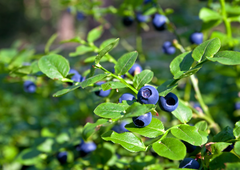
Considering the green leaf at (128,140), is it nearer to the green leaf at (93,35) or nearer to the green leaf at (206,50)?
the green leaf at (206,50)

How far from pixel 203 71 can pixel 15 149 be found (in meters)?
1.77

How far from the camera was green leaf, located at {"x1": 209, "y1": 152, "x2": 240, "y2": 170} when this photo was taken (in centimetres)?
49

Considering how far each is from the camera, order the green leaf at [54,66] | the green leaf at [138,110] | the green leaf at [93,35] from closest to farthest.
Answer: the green leaf at [138,110], the green leaf at [54,66], the green leaf at [93,35]

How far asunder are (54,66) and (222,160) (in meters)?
0.57

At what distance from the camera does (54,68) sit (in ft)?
2.38

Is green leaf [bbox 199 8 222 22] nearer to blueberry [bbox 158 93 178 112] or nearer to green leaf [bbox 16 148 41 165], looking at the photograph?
blueberry [bbox 158 93 178 112]

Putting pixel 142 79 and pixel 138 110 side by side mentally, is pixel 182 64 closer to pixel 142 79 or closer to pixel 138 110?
pixel 142 79

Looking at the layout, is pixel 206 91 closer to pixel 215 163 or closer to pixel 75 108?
pixel 75 108

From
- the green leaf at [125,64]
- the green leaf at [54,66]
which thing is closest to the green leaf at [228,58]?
the green leaf at [125,64]

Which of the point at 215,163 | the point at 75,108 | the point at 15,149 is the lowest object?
the point at 15,149

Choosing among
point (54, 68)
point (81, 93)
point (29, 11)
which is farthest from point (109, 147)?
point (29, 11)

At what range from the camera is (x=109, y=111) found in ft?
1.85

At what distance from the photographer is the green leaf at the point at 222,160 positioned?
49cm

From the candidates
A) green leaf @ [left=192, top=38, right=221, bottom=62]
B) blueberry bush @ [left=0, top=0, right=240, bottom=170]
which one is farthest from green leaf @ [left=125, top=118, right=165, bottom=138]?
green leaf @ [left=192, top=38, right=221, bottom=62]
